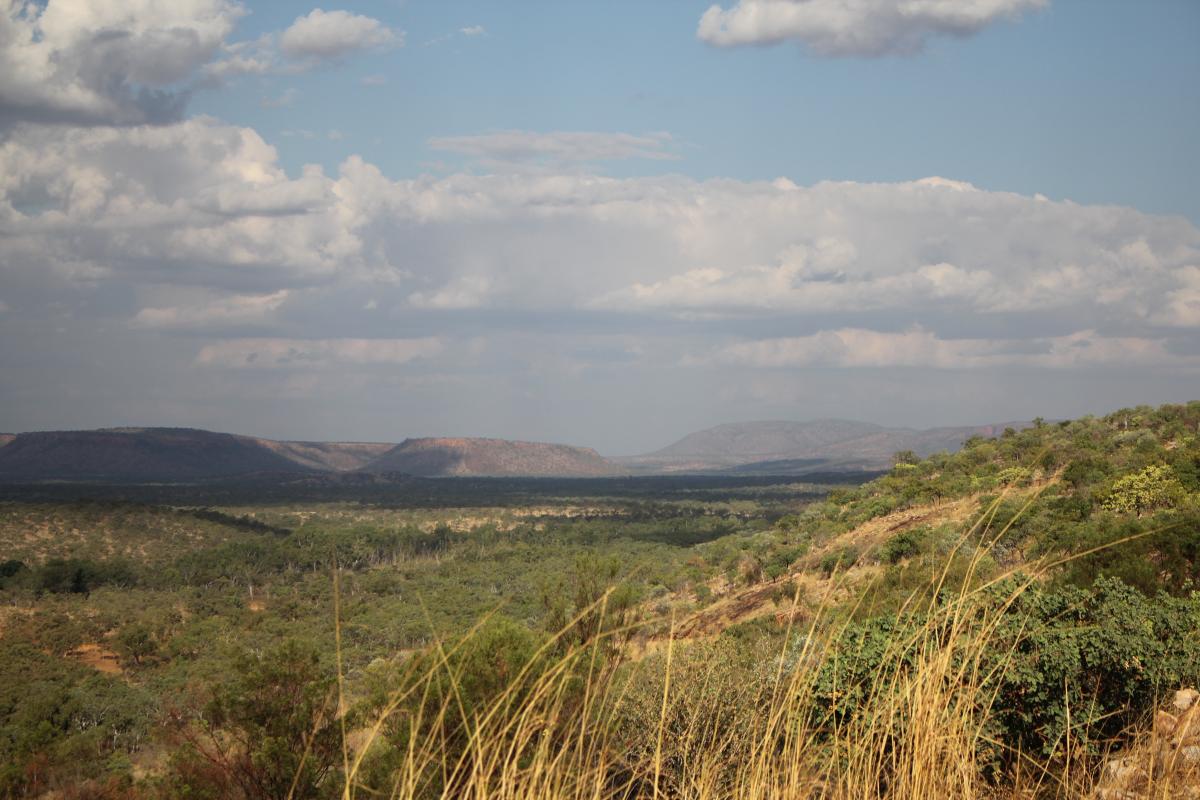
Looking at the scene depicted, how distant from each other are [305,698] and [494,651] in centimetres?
741

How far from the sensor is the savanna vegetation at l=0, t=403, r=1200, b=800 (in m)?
3.29

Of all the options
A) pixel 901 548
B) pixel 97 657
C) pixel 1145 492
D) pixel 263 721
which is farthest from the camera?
pixel 97 657

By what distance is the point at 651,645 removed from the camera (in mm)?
25000

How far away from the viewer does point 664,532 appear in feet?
338

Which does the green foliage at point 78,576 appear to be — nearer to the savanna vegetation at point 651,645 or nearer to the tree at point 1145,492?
the savanna vegetation at point 651,645

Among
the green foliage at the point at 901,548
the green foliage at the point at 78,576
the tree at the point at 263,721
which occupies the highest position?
the green foliage at the point at 901,548

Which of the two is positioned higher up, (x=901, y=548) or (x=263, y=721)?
(x=901, y=548)

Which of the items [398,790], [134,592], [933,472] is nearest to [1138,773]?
[398,790]

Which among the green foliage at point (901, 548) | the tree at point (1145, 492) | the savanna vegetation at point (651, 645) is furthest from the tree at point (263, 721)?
the tree at point (1145, 492)

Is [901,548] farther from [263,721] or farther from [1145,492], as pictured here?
[263,721]

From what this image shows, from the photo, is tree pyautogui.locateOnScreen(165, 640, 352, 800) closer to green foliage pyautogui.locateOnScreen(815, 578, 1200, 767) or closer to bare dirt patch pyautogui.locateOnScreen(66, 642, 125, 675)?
green foliage pyautogui.locateOnScreen(815, 578, 1200, 767)

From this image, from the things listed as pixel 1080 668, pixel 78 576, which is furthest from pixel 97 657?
pixel 1080 668

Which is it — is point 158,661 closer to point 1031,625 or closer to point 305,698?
point 305,698

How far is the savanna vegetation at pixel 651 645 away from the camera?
329cm
